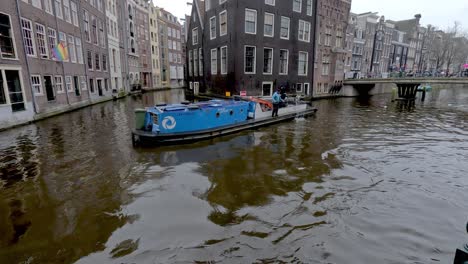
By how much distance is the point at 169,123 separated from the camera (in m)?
10.2

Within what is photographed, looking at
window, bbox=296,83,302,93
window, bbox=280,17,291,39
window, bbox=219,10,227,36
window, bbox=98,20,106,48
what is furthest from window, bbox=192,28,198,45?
window, bbox=296,83,302,93

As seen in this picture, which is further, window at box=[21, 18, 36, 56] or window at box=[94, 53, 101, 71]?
window at box=[94, 53, 101, 71]

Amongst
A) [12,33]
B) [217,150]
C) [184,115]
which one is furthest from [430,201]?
[12,33]

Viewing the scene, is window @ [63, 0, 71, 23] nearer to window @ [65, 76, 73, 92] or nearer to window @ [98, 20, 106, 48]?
window @ [65, 76, 73, 92]

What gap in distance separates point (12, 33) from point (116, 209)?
14.5 metres

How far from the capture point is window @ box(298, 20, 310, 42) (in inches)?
1105

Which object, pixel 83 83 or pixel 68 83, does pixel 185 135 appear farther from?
pixel 83 83

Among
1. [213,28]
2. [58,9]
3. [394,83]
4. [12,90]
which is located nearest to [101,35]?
[58,9]

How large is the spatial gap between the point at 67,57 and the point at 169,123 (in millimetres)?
15604

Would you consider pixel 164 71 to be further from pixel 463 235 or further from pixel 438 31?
pixel 438 31

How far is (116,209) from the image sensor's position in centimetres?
548

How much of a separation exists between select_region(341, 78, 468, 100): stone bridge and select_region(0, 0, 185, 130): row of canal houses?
33436mm

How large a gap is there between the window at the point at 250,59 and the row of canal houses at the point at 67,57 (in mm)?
15603

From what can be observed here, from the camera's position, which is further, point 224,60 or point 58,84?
Answer: point 224,60
